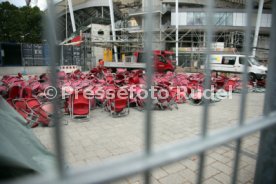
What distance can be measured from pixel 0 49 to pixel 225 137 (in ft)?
84.6

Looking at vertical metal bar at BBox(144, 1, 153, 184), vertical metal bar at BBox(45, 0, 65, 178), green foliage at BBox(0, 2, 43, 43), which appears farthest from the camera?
green foliage at BBox(0, 2, 43, 43)

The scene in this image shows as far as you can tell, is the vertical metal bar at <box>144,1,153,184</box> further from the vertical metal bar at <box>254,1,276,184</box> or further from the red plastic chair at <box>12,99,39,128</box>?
the red plastic chair at <box>12,99,39,128</box>

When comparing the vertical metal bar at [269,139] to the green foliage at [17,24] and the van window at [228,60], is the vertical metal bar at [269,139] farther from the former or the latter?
the green foliage at [17,24]

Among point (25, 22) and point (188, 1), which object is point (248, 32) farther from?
point (188, 1)

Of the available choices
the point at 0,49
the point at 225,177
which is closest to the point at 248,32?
the point at 225,177

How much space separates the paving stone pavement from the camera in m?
2.83

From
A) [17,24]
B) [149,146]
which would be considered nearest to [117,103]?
[149,146]

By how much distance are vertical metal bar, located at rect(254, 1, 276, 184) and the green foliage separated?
33.1m

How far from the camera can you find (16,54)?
24.2m

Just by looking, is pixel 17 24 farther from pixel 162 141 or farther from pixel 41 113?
pixel 162 141

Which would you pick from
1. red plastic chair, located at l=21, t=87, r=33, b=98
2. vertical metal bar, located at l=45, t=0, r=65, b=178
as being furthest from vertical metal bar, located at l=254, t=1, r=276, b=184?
red plastic chair, located at l=21, t=87, r=33, b=98

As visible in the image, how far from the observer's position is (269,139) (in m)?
1.54

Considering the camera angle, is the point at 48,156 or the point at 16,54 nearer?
the point at 48,156

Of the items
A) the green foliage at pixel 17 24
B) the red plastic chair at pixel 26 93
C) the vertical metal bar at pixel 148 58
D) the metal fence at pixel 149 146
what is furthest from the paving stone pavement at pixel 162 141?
the green foliage at pixel 17 24
